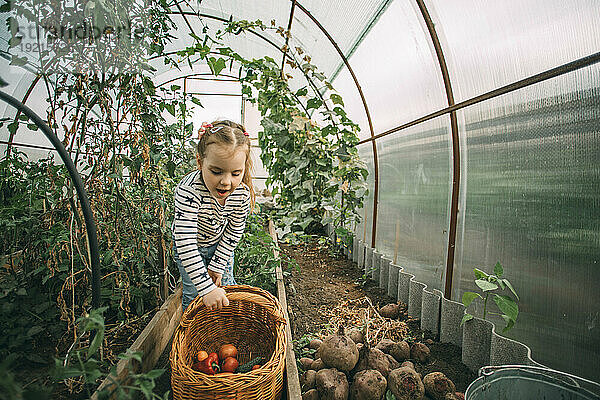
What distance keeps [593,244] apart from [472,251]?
2.88ft

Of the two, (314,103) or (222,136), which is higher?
(314,103)

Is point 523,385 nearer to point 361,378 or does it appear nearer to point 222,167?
point 361,378

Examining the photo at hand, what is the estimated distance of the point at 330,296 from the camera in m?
3.48

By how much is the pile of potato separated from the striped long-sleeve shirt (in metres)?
0.70

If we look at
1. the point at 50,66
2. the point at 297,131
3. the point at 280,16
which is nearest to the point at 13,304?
the point at 50,66

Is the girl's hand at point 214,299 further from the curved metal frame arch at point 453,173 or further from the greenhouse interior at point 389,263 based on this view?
the curved metal frame arch at point 453,173

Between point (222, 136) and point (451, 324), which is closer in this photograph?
point (222, 136)

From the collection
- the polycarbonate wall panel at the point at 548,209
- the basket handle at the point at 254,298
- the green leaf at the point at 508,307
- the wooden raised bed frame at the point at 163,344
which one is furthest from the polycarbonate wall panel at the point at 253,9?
the green leaf at the point at 508,307

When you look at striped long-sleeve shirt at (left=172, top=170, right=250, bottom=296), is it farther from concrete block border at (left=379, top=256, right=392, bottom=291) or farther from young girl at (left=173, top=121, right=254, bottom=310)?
concrete block border at (left=379, top=256, right=392, bottom=291)

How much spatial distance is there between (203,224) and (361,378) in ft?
3.86

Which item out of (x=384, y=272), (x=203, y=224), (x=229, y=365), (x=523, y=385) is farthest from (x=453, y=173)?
(x=229, y=365)

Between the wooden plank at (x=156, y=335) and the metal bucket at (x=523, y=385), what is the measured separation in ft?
4.77

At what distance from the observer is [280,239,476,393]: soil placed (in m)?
2.27

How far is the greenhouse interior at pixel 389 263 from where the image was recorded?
5.35ft
